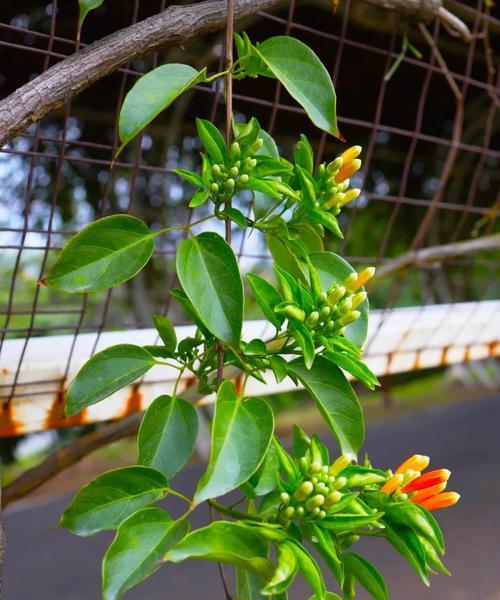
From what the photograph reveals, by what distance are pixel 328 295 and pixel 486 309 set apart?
78 cm

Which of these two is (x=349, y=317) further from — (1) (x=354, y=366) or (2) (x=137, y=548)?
(2) (x=137, y=548)

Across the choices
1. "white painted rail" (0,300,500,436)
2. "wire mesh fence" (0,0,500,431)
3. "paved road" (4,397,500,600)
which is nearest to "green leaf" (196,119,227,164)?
"white painted rail" (0,300,500,436)

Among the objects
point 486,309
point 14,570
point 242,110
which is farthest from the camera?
point 242,110

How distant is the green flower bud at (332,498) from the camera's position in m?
0.37

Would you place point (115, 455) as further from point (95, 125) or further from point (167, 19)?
point (167, 19)

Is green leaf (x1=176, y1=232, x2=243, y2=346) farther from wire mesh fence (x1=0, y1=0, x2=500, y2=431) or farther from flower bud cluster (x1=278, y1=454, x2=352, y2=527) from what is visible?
wire mesh fence (x1=0, y1=0, x2=500, y2=431)

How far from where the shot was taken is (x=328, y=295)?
406mm

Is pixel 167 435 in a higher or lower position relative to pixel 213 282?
lower

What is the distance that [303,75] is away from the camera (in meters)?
0.45

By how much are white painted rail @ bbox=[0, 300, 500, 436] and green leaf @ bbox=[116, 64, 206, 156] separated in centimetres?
33

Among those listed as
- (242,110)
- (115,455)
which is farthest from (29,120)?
(115,455)

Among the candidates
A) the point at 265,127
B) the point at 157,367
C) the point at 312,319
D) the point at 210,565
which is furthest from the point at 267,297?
the point at 265,127

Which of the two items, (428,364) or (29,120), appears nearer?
(29,120)

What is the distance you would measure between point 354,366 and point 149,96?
18cm
